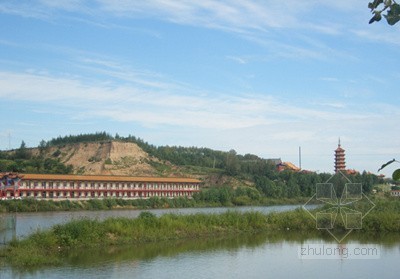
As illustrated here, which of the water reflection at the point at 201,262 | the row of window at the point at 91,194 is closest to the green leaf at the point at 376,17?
the water reflection at the point at 201,262

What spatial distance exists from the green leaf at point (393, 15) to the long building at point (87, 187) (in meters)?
56.3

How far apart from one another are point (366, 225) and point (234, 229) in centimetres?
903

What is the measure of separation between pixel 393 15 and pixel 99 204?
60.4 meters

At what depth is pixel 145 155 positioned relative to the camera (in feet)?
373

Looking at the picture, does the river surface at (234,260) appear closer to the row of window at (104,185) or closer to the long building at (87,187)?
the long building at (87,187)

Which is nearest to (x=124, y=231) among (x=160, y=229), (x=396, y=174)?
(x=160, y=229)

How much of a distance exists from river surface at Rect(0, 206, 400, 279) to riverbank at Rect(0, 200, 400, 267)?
0.80m

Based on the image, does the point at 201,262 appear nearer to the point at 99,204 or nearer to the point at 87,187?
the point at 99,204

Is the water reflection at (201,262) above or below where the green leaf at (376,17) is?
below

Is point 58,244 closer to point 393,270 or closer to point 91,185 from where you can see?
point 393,270

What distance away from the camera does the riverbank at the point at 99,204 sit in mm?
52231

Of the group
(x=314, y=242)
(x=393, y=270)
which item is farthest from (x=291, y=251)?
(x=393, y=270)

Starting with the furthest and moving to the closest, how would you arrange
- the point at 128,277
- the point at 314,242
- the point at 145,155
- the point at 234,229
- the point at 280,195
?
the point at 145,155
the point at 280,195
the point at 234,229
the point at 314,242
the point at 128,277

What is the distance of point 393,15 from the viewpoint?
248 cm
